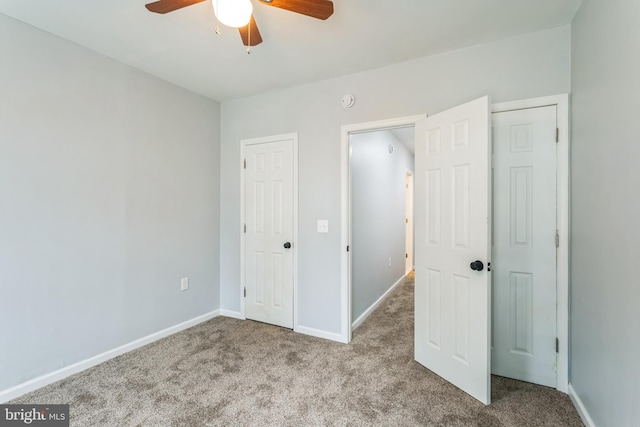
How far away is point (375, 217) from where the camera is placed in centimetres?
380

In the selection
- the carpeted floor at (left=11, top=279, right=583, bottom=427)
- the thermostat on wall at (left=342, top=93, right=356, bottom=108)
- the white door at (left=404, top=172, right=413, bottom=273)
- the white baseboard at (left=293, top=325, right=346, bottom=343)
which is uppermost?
the thermostat on wall at (left=342, top=93, right=356, bottom=108)

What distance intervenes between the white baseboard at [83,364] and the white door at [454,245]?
2.36 metres

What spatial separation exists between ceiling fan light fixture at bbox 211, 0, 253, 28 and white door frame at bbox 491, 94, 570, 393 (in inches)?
80.3

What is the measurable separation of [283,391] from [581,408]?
185 centimetres

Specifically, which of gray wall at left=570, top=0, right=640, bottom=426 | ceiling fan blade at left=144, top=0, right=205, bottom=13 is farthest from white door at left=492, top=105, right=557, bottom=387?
ceiling fan blade at left=144, top=0, right=205, bottom=13

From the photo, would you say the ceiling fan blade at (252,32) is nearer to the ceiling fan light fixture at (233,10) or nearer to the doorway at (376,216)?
the ceiling fan light fixture at (233,10)

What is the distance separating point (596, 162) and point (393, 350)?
2.00 m

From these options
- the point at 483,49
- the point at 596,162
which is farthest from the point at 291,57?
the point at 596,162

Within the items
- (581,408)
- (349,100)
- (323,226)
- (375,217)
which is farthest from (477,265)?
(375,217)

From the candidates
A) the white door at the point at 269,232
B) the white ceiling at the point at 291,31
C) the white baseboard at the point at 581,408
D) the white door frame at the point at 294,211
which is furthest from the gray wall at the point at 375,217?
the white baseboard at the point at 581,408

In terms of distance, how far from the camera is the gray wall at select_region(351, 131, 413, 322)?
3.15 meters

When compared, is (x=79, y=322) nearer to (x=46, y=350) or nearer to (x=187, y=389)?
(x=46, y=350)

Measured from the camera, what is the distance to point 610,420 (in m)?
1.39

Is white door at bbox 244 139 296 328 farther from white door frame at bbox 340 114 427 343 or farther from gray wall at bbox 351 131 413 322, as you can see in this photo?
gray wall at bbox 351 131 413 322
